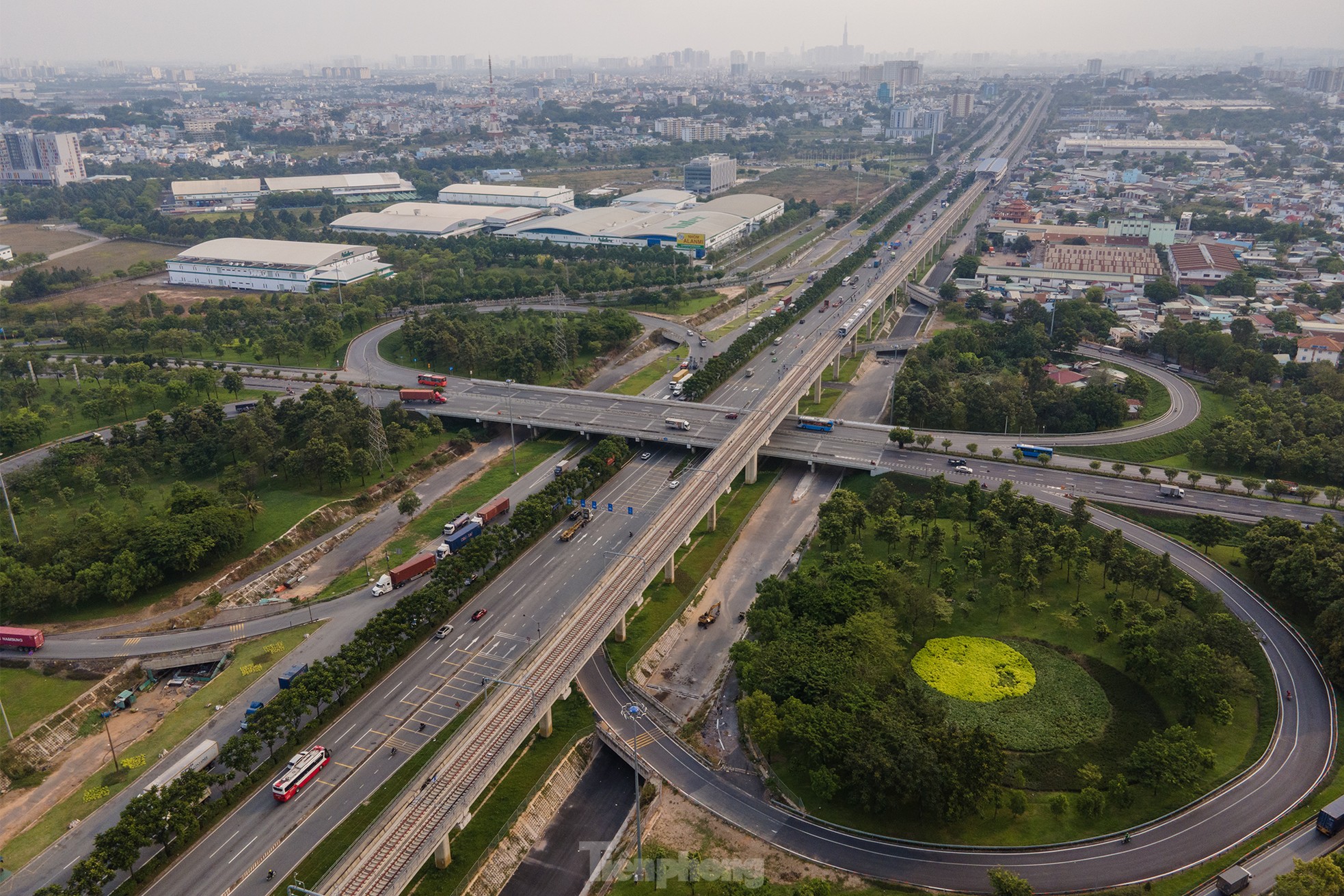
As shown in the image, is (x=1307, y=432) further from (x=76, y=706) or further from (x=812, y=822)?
(x=76, y=706)

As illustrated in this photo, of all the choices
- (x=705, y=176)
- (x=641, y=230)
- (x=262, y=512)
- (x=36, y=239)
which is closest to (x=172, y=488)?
(x=262, y=512)

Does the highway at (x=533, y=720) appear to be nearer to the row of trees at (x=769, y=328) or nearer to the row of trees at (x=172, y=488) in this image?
the row of trees at (x=769, y=328)

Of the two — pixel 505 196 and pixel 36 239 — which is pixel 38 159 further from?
pixel 505 196

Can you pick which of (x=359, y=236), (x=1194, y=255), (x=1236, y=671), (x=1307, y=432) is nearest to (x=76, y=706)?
(x=1236, y=671)

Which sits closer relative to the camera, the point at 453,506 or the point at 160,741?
the point at 160,741

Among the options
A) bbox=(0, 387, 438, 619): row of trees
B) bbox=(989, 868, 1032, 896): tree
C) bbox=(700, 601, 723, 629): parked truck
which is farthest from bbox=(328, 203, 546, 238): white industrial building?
bbox=(989, 868, 1032, 896): tree
